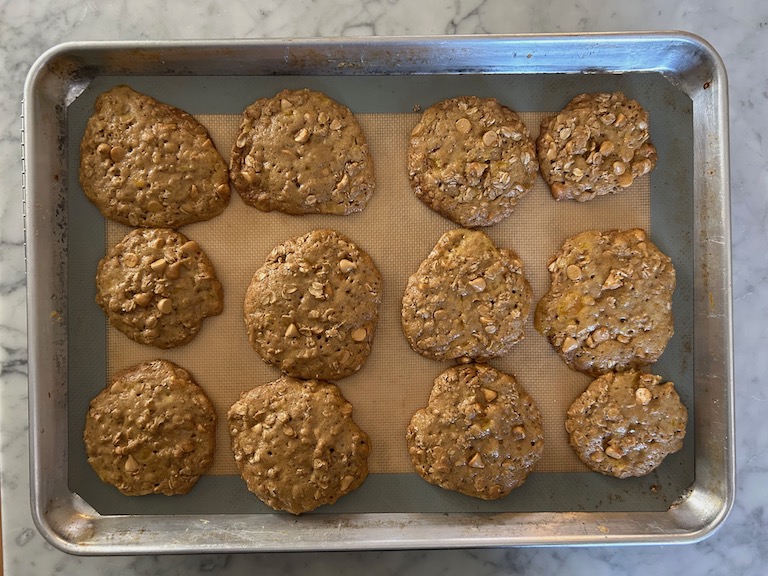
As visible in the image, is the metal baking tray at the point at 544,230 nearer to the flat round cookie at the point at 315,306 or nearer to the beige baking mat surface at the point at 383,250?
the beige baking mat surface at the point at 383,250

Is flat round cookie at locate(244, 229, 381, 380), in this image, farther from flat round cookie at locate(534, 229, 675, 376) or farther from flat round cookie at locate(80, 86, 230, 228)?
flat round cookie at locate(534, 229, 675, 376)

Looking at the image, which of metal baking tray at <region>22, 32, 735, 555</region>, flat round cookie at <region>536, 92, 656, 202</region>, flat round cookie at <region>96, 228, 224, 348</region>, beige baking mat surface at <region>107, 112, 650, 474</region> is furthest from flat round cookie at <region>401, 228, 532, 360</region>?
flat round cookie at <region>96, 228, 224, 348</region>

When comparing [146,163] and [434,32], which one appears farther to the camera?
[434,32]

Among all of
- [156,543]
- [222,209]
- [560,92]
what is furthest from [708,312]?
[156,543]

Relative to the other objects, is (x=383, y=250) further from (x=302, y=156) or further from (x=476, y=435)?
(x=476, y=435)

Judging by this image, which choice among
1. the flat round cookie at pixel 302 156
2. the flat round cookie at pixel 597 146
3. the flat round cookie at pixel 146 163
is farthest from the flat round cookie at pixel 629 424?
the flat round cookie at pixel 146 163

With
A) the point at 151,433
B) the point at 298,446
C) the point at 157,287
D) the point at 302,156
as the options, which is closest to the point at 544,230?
the point at 302,156
